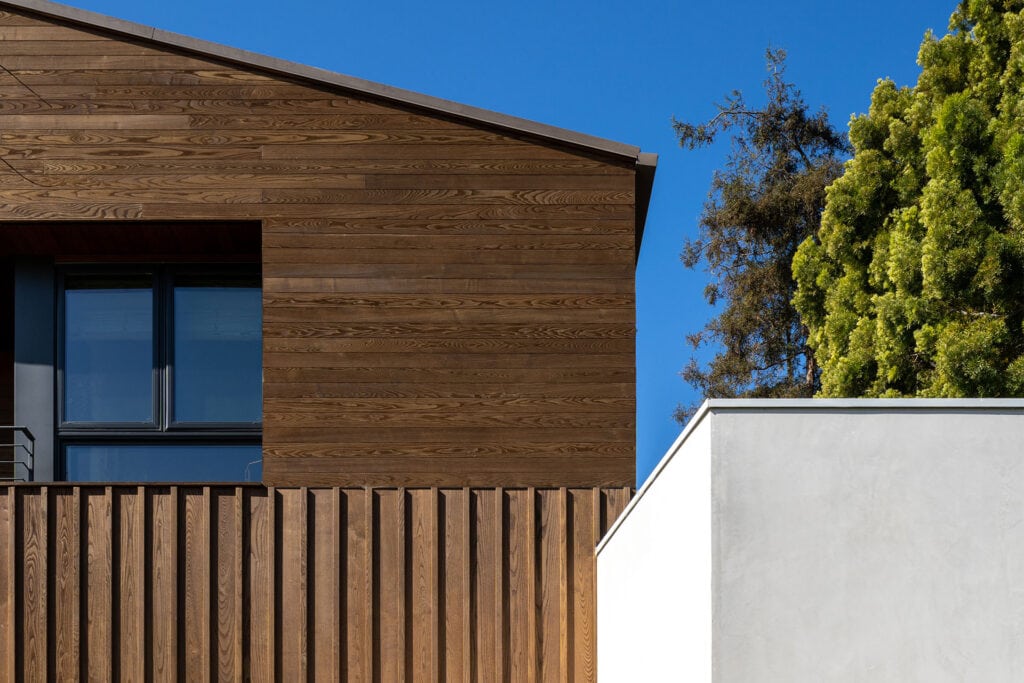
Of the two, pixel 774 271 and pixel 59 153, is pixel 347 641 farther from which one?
pixel 774 271

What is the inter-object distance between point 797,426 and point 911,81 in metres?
14.6

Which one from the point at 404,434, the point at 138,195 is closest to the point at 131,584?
the point at 404,434

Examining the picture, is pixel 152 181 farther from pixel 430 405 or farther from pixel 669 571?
pixel 669 571

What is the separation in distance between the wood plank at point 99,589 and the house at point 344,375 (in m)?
0.01

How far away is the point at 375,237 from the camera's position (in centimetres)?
669

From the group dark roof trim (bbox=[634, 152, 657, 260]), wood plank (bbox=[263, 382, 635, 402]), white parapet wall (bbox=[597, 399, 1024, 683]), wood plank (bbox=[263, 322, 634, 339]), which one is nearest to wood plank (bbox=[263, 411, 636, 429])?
wood plank (bbox=[263, 382, 635, 402])

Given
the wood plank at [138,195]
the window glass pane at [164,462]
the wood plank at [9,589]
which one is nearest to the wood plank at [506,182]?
the wood plank at [138,195]

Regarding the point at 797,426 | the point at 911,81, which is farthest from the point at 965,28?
the point at 797,426

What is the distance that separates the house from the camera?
641 centimetres

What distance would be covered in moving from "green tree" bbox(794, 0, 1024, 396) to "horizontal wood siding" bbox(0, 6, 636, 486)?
636 centimetres

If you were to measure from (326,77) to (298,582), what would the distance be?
326 centimetres

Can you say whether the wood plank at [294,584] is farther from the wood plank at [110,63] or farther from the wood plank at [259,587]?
the wood plank at [110,63]

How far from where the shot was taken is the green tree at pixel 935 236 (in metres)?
11.3

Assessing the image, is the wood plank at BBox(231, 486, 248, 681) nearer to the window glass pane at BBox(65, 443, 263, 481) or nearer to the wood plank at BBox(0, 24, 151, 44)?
the window glass pane at BBox(65, 443, 263, 481)
